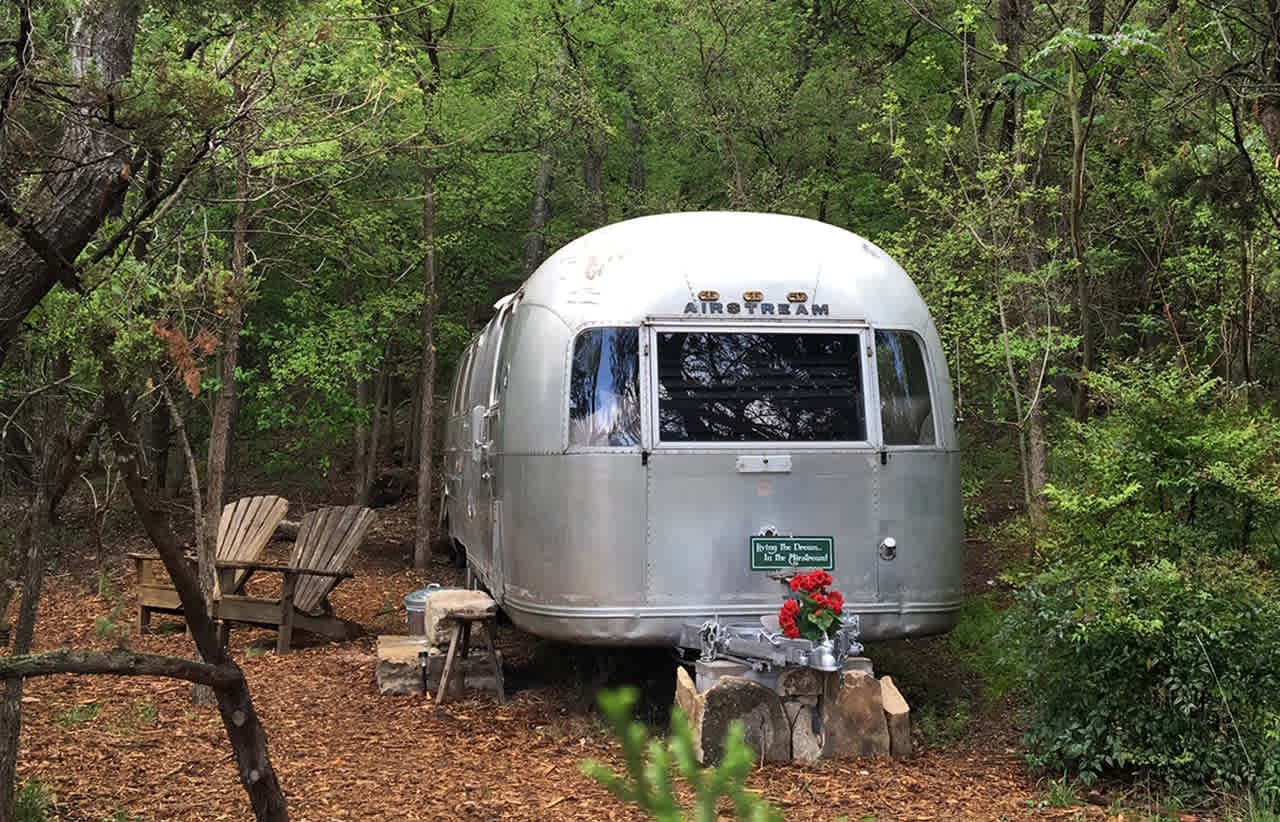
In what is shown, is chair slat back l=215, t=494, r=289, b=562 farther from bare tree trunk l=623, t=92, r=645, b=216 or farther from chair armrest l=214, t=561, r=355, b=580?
bare tree trunk l=623, t=92, r=645, b=216

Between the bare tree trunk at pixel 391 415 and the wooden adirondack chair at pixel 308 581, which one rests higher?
the bare tree trunk at pixel 391 415

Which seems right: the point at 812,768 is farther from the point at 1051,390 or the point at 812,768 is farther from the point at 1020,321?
the point at 1020,321

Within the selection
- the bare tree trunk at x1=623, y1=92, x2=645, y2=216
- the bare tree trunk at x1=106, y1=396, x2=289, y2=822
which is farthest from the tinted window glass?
the bare tree trunk at x1=106, y1=396, x2=289, y2=822

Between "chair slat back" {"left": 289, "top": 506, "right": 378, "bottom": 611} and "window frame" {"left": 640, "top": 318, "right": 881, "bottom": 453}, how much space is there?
4158 mm

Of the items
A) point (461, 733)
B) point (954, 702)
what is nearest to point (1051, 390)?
point (954, 702)

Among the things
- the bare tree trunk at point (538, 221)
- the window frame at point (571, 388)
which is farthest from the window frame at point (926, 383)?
the bare tree trunk at point (538, 221)

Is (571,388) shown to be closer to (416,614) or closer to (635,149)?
(416,614)

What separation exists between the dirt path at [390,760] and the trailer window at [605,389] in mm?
1857

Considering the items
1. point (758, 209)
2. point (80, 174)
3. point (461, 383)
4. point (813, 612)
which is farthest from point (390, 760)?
point (758, 209)

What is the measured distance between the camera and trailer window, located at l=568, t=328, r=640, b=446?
7.16m

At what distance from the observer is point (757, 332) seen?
7.32m

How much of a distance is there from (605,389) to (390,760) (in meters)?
2.49

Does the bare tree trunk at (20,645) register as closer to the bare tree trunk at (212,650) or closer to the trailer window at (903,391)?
the bare tree trunk at (212,650)

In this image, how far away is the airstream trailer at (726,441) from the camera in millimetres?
7090
